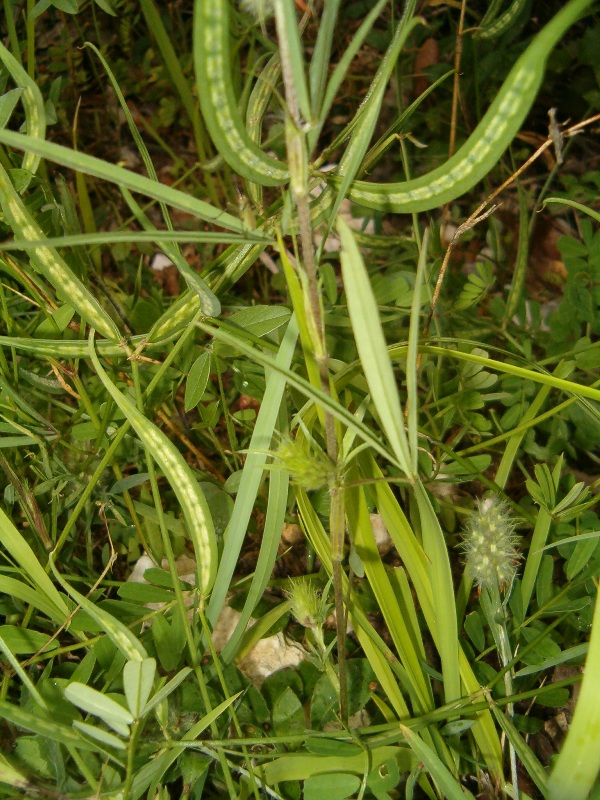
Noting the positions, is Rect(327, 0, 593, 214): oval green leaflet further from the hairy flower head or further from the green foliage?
the hairy flower head

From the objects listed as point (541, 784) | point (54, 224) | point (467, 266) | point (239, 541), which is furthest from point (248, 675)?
point (467, 266)

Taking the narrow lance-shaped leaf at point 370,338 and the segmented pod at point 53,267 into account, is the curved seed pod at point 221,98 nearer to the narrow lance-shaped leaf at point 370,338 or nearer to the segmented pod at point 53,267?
the narrow lance-shaped leaf at point 370,338

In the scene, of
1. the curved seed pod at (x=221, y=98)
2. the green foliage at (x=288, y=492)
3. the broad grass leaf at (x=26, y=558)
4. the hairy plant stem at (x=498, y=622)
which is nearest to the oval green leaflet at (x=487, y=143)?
the green foliage at (x=288, y=492)

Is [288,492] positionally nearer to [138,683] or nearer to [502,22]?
[138,683]

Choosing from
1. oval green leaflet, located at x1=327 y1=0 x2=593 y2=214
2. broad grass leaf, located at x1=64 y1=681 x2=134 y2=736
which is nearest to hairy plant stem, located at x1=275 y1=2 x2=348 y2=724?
oval green leaflet, located at x1=327 y1=0 x2=593 y2=214

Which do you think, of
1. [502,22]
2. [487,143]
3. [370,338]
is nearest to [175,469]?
[370,338]

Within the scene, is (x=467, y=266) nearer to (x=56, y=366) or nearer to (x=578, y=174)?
(x=578, y=174)
